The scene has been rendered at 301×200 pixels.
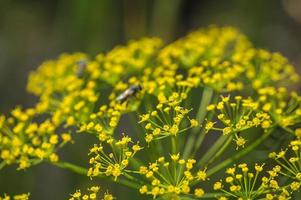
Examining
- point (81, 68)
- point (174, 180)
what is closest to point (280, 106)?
point (174, 180)

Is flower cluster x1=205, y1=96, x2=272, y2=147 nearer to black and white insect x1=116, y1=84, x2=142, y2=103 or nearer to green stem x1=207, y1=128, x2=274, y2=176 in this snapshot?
green stem x1=207, y1=128, x2=274, y2=176

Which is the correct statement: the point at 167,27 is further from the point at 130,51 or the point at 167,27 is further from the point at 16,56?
the point at 16,56

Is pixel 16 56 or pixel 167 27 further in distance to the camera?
pixel 16 56

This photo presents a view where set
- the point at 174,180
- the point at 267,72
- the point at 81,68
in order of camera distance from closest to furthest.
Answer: the point at 174,180 → the point at 267,72 → the point at 81,68

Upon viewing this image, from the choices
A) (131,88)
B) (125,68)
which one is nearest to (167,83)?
(131,88)

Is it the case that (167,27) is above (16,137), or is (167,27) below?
above

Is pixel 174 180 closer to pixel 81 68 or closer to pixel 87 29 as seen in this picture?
pixel 81 68

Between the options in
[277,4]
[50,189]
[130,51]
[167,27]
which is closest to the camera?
[130,51]
